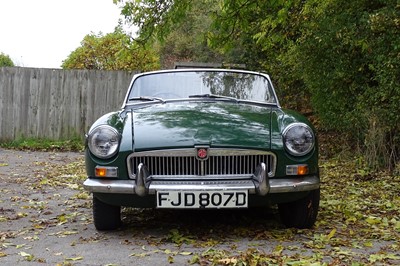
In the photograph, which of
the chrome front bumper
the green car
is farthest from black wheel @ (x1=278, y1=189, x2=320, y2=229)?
the chrome front bumper

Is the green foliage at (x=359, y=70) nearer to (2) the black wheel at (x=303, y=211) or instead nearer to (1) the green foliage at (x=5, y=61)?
(2) the black wheel at (x=303, y=211)

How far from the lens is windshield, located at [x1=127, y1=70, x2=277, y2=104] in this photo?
201 inches

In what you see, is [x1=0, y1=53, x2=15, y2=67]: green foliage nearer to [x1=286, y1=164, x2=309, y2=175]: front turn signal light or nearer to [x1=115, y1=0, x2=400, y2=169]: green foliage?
[x1=115, y1=0, x2=400, y2=169]: green foliage

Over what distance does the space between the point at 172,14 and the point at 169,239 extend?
5803 millimetres

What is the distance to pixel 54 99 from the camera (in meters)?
12.7

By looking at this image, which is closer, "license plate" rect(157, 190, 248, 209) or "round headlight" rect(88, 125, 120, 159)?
"license plate" rect(157, 190, 248, 209)

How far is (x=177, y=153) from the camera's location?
384cm

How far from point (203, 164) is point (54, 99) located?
961 cm

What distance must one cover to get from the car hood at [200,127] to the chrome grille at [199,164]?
8cm

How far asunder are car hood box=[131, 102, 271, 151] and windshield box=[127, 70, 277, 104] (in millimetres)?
527

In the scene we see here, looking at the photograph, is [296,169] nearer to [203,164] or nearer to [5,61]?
[203,164]

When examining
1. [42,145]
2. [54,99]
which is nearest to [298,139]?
[42,145]

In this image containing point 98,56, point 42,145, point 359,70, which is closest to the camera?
point 359,70

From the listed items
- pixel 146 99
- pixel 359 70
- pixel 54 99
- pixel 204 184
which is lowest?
pixel 204 184
